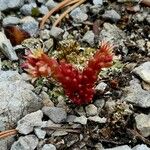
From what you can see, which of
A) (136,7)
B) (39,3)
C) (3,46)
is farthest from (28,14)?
(136,7)

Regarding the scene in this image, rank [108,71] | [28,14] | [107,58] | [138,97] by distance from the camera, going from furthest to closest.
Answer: [28,14], [108,71], [138,97], [107,58]

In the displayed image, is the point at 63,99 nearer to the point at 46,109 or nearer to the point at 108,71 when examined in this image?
the point at 46,109

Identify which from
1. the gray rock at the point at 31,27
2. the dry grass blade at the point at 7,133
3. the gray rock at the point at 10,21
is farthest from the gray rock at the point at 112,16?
the dry grass blade at the point at 7,133

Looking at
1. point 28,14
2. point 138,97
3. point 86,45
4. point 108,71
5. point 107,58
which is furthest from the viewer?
point 28,14

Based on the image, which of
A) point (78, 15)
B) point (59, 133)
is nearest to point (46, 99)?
point (59, 133)

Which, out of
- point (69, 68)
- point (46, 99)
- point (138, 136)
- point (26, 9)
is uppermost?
point (69, 68)

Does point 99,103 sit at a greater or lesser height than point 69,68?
lesser

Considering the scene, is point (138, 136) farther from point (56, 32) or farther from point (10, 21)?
point (10, 21)
